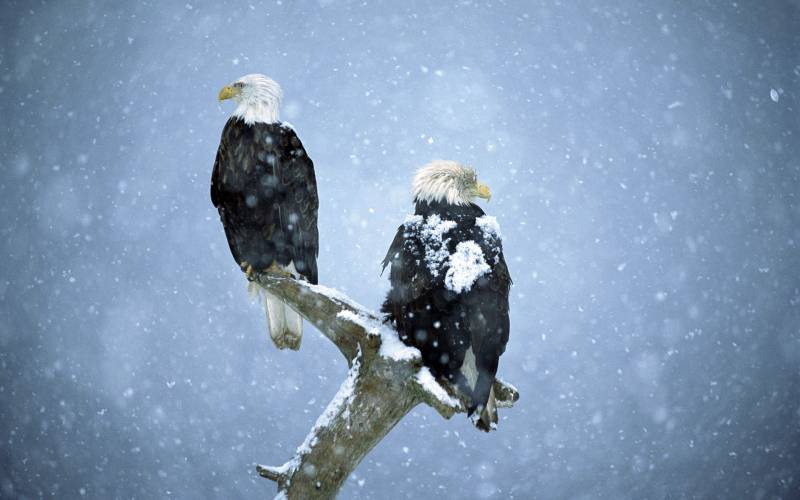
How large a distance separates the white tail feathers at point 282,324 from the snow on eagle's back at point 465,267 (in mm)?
1407

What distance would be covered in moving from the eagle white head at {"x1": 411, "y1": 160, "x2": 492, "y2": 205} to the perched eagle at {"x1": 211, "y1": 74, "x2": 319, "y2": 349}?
36.9 inches

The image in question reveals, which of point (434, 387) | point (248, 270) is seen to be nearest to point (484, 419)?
point (434, 387)

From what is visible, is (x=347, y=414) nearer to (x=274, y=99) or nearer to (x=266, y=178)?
(x=266, y=178)

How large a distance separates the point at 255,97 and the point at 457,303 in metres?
2.18

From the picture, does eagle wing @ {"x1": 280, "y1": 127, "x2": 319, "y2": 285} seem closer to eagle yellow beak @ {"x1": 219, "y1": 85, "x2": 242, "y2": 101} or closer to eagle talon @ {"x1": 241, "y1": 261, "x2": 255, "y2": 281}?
eagle talon @ {"x1": 241, "y1": 261, "x2": 255, "y2": 281}

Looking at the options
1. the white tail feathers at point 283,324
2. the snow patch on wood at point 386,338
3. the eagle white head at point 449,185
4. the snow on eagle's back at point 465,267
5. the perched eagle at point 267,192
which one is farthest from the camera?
the white tail feathers at point 283,324

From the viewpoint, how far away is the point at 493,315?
368 cm

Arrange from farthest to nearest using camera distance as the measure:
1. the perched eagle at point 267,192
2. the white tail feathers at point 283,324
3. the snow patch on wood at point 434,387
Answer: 1. the white tail feathers at point 283,324
2. the perched eagle at point 267,192
3. the snow patch on wood at point 434,387

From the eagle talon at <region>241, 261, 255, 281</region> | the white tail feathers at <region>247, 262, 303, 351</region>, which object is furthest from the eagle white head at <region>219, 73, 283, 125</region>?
the white tail feathers at <region>247, 262, 303, 351</region>

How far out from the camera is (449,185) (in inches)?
157

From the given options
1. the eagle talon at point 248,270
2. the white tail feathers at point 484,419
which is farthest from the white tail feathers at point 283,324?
the white tail feathers at point 484,419

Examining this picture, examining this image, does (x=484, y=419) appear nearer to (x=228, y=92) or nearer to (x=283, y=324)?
(x=283, y=324)

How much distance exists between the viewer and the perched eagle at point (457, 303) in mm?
3631

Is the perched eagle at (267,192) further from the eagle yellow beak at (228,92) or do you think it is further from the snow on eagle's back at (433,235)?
the snow on eagle's back at (433,235)
